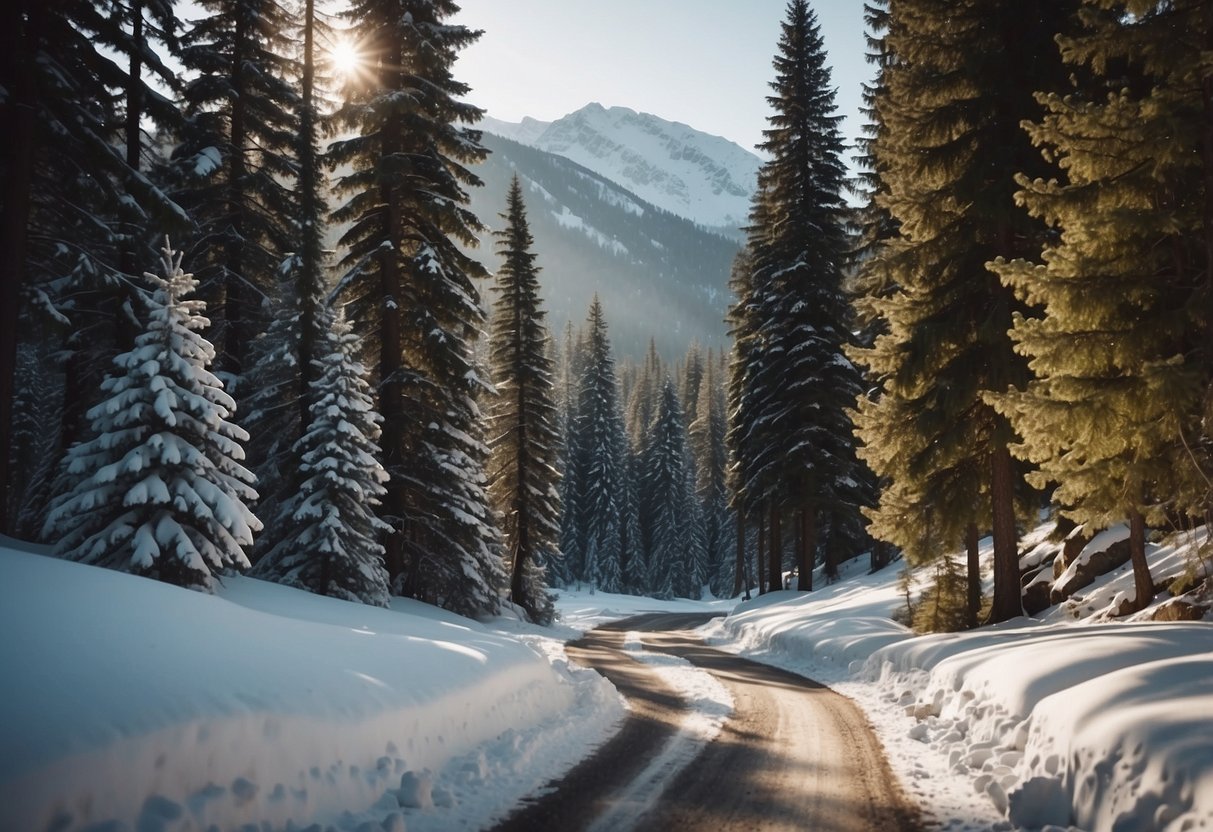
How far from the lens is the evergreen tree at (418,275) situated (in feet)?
60.6

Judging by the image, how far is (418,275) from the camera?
733 inches

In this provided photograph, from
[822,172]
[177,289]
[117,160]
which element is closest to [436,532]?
[177,289]

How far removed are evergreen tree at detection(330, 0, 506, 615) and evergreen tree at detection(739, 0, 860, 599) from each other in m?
14.1

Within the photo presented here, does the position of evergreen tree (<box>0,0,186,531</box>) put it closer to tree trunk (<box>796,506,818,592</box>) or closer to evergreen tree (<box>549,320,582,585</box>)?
tree trunk (<box>796,506,818,592</box>)

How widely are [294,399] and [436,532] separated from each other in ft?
17.0

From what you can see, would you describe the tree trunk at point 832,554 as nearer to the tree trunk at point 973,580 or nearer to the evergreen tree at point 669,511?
the tree trunk at point 973,580

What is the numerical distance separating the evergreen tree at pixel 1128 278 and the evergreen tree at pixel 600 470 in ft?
173

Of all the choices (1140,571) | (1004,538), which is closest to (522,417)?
(1004,538)

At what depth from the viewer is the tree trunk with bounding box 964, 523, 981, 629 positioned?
15.6 metres

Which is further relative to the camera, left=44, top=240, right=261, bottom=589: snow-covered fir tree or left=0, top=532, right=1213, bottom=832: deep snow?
left=44, top=240, right=261, bottom=589: snow-covered fir tree

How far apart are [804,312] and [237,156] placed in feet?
68.1


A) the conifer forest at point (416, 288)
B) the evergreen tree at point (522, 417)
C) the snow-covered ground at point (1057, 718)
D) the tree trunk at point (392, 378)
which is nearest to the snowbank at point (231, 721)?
→ the snow-covered ground at point (1057, 718)

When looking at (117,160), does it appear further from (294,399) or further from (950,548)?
(950,548)

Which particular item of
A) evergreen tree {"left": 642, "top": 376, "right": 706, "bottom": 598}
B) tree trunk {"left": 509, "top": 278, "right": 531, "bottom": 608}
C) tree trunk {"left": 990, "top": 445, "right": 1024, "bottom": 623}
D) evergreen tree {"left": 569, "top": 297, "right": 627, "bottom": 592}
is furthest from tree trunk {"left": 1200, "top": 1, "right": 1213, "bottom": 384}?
evergreen tree {"left": 642, "top": 376, "right": 706, "bottom": 598}
